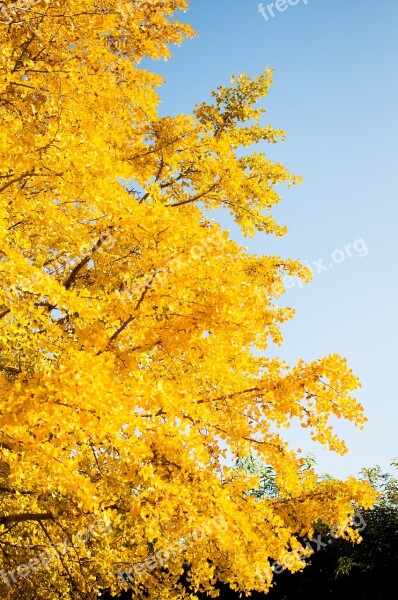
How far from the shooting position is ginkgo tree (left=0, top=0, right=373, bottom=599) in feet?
12.2

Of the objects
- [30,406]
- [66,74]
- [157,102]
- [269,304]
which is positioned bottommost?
[30,406]

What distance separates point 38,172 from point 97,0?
121 inches

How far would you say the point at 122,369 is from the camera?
4504mm

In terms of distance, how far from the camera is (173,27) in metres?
8.67

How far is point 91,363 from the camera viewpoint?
10.8 ft

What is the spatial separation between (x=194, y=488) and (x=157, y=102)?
6031 millimetres

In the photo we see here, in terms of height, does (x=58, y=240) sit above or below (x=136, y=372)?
above

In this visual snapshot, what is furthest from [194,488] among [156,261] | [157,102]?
[157,102]

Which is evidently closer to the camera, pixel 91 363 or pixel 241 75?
pixel 91 363

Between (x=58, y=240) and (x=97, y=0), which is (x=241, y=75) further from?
(x=58, y=240)

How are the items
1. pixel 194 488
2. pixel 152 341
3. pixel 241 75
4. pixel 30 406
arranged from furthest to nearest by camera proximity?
pixel 241 75 < pixel 152 341 < pixel 194 488 < pixel 30 406

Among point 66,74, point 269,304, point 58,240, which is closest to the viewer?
point 66,74

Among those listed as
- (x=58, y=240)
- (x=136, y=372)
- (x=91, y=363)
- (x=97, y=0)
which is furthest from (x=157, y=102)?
(x=91, y=363)

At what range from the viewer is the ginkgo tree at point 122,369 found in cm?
373
